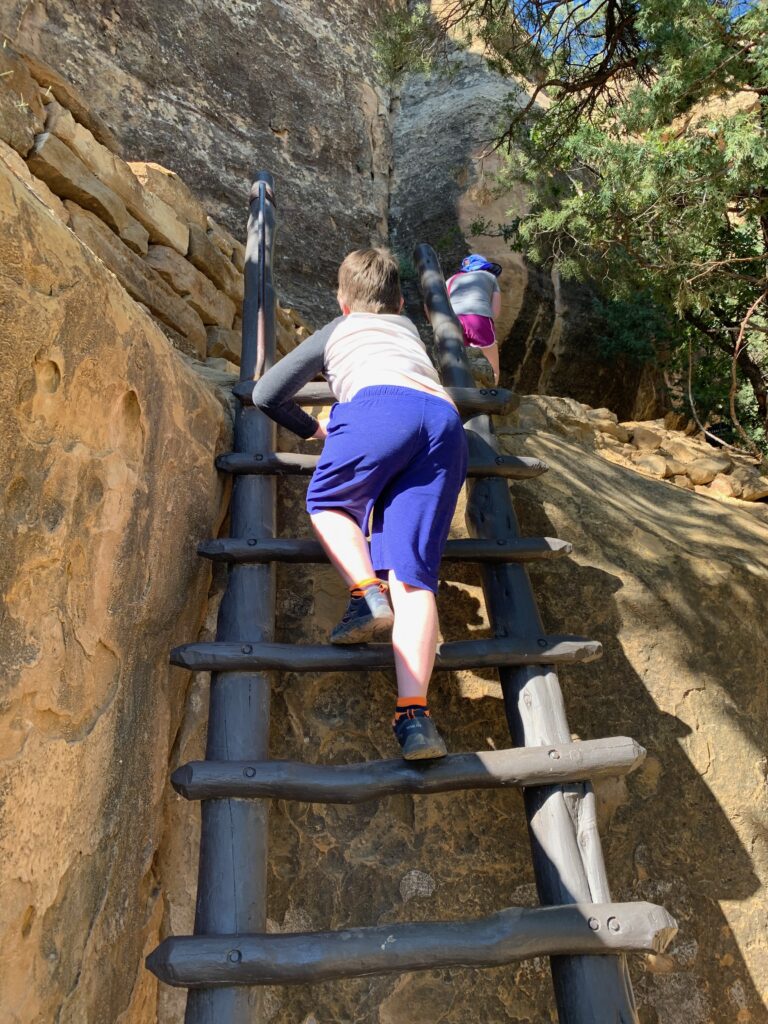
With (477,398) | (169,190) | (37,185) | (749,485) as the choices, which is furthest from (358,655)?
(749,485)

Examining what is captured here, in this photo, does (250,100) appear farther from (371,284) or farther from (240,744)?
(240,744)

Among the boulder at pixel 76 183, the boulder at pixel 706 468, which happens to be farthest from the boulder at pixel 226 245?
the boulder at pixel 706 468

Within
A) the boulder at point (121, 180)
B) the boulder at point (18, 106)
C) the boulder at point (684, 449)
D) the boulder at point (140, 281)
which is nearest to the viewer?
the boulder at point (18, 106)

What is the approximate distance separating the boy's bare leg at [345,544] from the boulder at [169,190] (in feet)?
9.14

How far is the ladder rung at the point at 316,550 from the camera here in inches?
99.6

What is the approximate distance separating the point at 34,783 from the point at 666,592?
1986mm

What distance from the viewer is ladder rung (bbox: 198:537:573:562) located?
2529 millimetres

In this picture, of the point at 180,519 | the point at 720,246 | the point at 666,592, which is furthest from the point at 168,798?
the point at 720,246

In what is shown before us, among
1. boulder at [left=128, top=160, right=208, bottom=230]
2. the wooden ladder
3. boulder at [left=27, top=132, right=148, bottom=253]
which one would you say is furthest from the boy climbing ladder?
boulder at [left=128, top=160, right=208, bottom=230]

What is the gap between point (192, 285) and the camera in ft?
14.3

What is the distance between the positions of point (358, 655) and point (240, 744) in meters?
0.36

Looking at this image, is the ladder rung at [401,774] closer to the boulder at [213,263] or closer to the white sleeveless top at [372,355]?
the white sleeveless top at [372,355]

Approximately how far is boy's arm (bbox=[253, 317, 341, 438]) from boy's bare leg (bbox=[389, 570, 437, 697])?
695mm

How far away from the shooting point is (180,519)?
8.27ft
